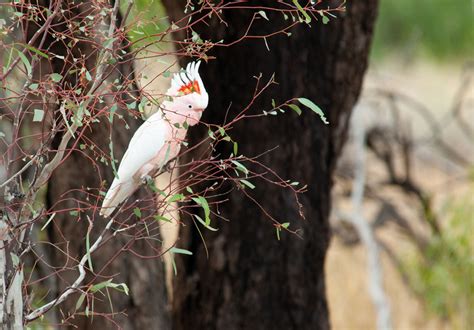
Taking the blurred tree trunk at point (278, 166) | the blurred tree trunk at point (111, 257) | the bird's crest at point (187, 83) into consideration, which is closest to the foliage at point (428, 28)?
the blurred tree trunk at point (278, 166)

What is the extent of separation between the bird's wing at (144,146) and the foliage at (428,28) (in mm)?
5910

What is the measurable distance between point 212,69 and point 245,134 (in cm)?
16

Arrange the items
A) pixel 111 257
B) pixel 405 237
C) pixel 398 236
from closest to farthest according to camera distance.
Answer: pixel 111 257 < pixel 405 237 < pixel 398 236

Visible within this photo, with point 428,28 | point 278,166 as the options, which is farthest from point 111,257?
point 428,28

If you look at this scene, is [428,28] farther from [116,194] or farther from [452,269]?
[116,194]

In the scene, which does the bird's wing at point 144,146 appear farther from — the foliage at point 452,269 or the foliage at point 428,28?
the foliage at point 428,28

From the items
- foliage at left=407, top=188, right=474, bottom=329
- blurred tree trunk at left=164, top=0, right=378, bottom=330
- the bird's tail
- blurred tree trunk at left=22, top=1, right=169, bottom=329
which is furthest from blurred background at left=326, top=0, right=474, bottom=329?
the bird's tail

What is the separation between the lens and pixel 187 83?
125 cm

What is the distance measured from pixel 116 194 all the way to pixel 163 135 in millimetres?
99

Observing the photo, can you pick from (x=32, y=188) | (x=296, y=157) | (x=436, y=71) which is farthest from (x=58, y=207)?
(x=436, y=71)

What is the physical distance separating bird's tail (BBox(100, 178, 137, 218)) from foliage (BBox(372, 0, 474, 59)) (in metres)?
5.91

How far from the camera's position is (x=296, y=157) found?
219cm

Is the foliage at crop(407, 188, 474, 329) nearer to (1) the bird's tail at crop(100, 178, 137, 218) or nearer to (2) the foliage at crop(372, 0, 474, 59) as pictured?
(2) the foliage at crop(372, 0, 474, 59)

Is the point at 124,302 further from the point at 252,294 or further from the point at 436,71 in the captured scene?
the point at 436,71
